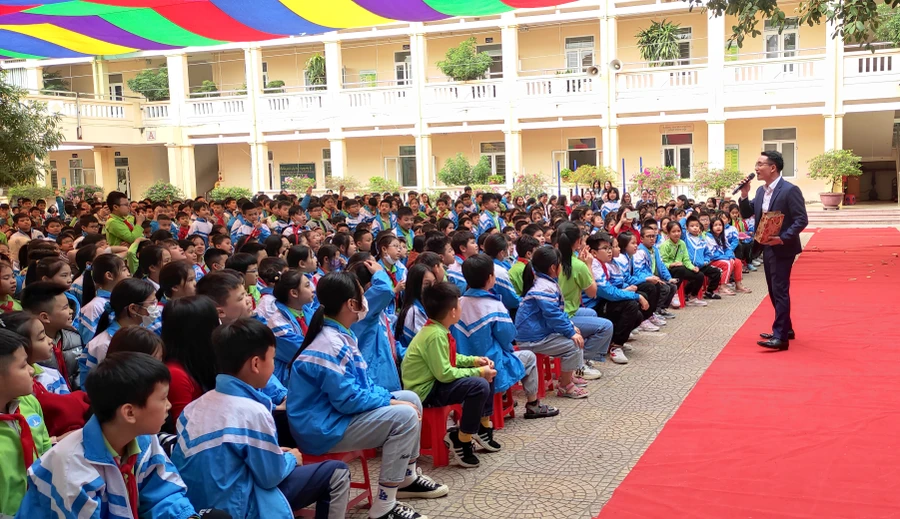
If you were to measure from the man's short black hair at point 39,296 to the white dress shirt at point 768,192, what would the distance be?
565cm

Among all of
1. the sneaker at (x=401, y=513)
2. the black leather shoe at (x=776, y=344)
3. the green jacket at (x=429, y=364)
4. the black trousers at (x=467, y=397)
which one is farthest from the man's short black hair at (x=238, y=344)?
the black leather shoe at (x=776, y=344)

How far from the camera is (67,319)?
414 cm

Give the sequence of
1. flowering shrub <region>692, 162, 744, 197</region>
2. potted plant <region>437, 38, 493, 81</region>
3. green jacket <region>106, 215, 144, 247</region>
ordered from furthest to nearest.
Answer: potted plant <region>437, 38, 493, 81</region>, flowering shrub <region>692, 162, 744, 197</region>, green jacket <region>106, 215, 144, 247</region>

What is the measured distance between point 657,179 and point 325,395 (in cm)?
1786

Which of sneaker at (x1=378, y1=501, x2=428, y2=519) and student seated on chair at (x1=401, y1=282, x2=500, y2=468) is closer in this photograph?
sneaker at (x1=378, y1=501, x2=428, y2=519)

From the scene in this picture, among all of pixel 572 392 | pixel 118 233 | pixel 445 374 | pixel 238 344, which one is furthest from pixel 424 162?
pixel 238 344

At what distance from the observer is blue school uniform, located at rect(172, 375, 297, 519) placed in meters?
2.83

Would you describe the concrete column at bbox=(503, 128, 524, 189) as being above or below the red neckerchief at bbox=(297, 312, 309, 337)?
above

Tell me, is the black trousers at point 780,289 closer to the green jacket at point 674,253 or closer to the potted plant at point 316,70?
the green jacket at point 674,253

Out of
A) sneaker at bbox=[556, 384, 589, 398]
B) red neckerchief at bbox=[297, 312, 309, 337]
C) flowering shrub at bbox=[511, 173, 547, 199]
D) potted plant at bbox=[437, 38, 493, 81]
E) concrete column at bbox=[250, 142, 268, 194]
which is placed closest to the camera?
red neckerchief at bbox=[297, 312, 309, 337]

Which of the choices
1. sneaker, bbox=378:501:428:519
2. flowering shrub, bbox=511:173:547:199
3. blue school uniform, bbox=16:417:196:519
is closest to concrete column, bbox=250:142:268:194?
flowering shrub, bbox=511:173:547:199

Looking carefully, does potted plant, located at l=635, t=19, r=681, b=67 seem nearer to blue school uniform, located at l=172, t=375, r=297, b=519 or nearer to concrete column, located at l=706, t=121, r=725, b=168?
concrete column, located at l=706, t=121, r=725, b=168

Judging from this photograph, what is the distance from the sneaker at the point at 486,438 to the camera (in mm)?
4598

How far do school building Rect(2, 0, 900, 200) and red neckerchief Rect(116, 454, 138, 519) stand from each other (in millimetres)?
17771
